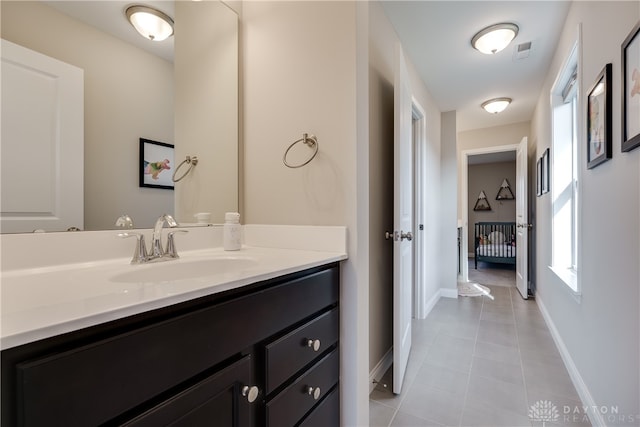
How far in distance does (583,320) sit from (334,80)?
190 centimetres

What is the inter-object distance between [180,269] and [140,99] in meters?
0.69

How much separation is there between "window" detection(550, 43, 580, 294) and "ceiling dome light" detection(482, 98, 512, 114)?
1.03 m

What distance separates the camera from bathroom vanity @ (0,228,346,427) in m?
0.45

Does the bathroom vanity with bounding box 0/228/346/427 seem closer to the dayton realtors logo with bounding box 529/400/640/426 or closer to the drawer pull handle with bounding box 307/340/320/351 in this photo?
the drawer pull handle with bounding box 307/340/320/351

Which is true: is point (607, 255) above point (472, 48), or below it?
below

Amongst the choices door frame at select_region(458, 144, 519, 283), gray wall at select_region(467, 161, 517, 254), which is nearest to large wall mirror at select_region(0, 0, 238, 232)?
door frame at select_region(458, 144, 519, 283)

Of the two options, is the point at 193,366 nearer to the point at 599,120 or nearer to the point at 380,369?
the point at 380,369

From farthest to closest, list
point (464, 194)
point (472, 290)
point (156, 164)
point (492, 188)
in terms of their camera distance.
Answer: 1. point (492, 188)
2. point (464, 194)
3. point (472, 290)
4. point (156, 164)

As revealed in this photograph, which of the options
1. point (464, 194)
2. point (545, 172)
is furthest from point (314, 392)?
point (464, 194)

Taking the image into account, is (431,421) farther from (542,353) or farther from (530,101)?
(530,101)

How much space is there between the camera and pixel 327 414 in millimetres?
1120

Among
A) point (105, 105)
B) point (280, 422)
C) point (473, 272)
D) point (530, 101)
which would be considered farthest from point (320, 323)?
point (473, 272)

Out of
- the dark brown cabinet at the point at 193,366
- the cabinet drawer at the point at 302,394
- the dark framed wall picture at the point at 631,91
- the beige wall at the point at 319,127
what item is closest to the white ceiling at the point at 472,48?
the beige wall at the point at 319,127

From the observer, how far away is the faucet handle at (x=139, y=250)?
1.03 meters
